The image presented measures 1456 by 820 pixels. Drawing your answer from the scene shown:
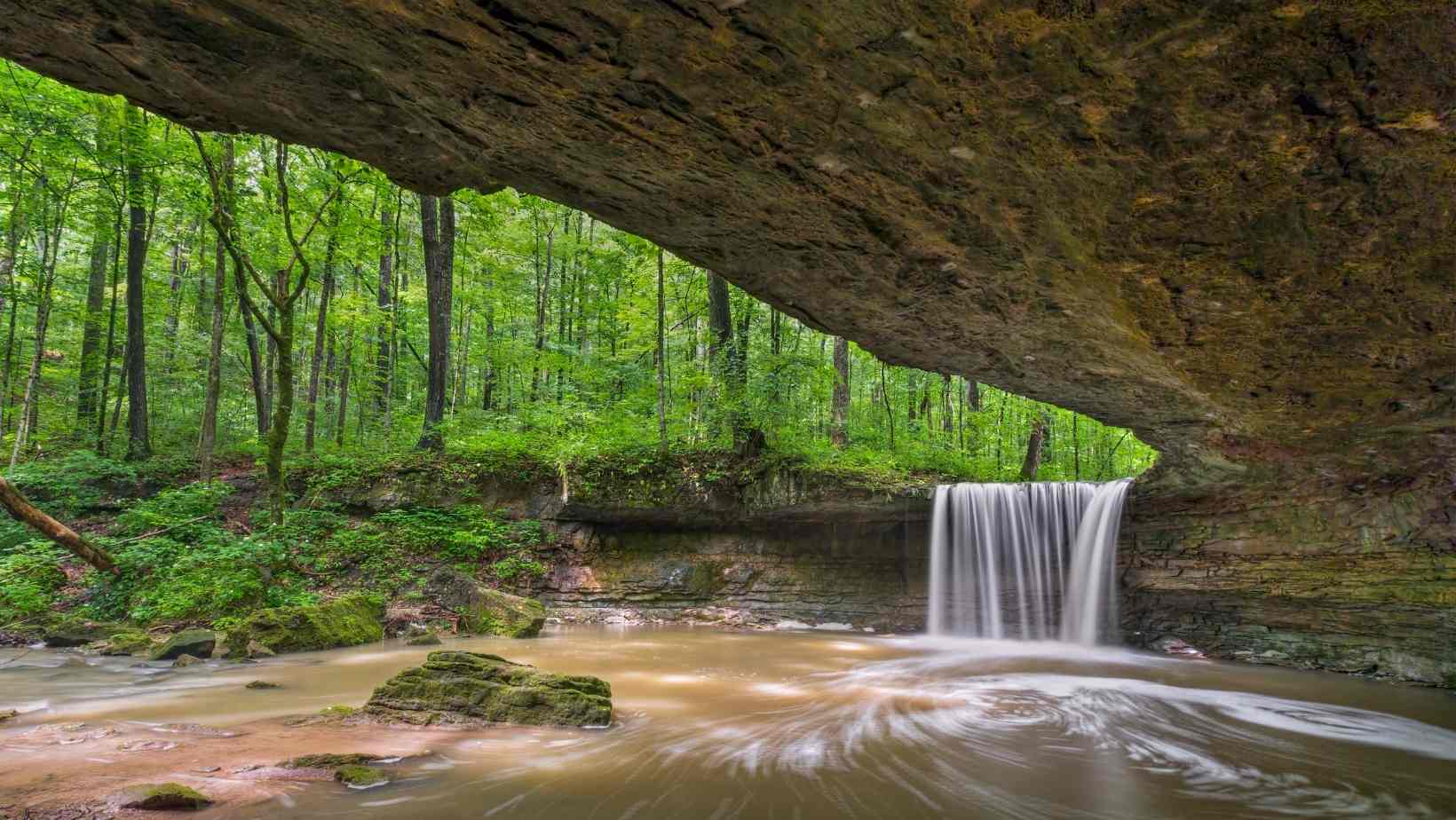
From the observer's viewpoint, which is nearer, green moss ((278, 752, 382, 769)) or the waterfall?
green moss ((278, 752, 382, 769))

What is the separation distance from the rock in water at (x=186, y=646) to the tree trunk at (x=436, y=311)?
649 cm

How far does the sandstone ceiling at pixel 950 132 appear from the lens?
244 cm

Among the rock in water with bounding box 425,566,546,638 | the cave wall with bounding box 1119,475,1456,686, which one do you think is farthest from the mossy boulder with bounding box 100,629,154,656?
the cave wall with bounding box 1119,475,1456,686

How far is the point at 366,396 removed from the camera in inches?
764

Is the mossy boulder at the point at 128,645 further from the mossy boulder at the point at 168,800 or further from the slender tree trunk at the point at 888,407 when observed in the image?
the slender tree trunk at the point at 888,407

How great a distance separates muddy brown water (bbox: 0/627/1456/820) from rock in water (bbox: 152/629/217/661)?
15.1 inches

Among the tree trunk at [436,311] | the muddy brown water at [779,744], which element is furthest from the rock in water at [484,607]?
the tree trunk at [436,311]

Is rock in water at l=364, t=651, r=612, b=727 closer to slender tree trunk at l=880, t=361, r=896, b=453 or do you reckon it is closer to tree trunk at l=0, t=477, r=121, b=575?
tree trunk at l=0, t=477, r=121, b=575

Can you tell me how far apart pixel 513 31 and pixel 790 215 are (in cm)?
185

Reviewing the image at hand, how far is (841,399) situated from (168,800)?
43.6 feet

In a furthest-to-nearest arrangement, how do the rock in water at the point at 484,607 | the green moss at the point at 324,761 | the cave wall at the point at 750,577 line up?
the cave wall at the point at 750,577 → the rock in water at the point at 484,607 → the green moss at the point at 324,761

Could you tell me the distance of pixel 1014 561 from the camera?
11.4m

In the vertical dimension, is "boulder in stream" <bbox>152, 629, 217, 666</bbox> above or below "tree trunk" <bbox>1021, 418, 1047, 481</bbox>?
below

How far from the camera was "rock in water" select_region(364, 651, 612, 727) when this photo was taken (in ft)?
15.9
